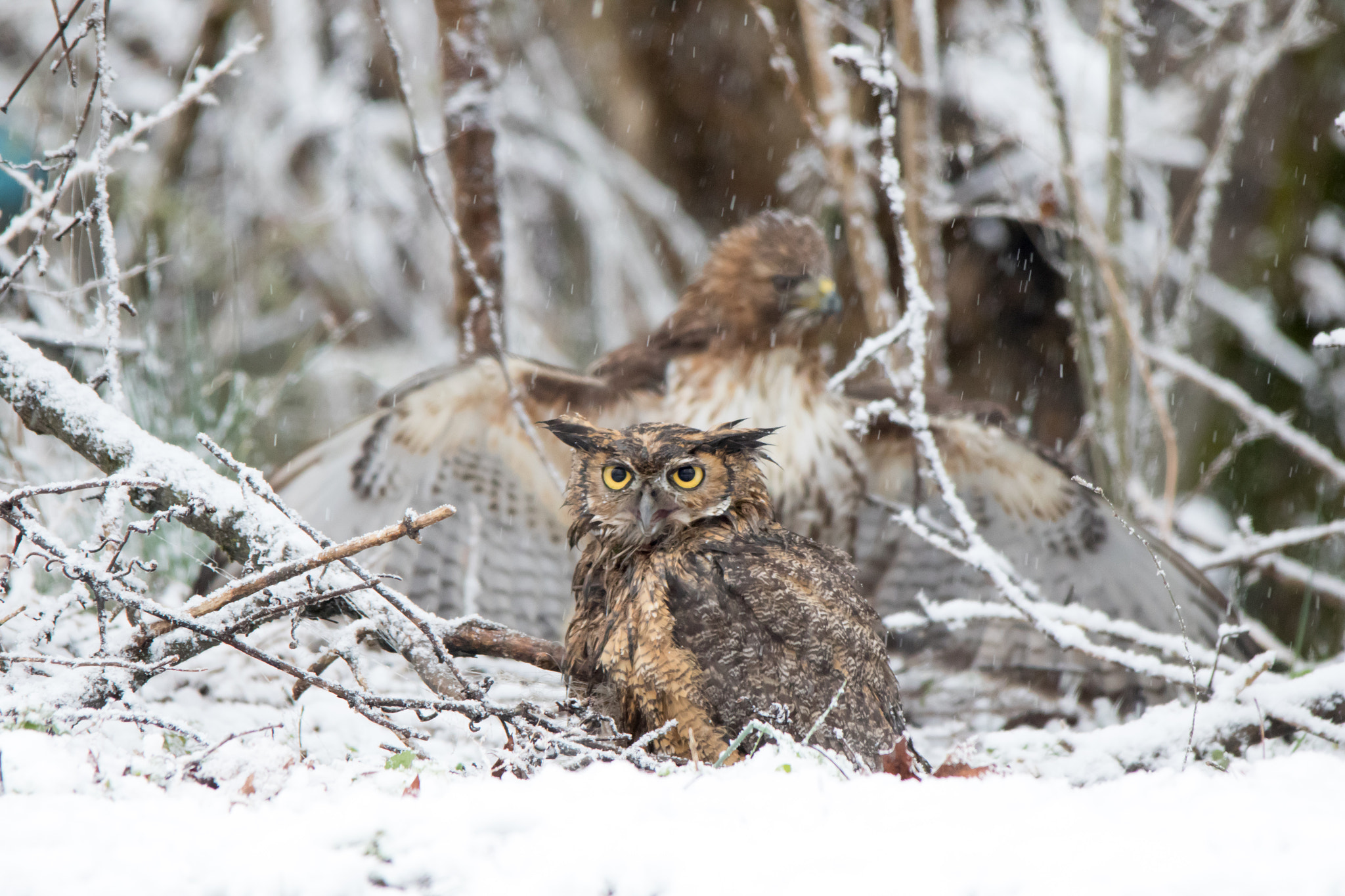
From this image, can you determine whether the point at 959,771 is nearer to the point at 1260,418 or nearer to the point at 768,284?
the point at 1260,418

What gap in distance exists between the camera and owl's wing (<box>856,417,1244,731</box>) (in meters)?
3.24

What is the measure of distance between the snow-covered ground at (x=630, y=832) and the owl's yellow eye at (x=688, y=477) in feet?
2.90

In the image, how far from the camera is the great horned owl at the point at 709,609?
190 cm

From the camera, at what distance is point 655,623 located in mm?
1951

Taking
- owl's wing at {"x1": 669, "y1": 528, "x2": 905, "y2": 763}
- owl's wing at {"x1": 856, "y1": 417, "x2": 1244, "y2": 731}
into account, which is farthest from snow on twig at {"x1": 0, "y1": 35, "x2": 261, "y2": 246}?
owl's wing at {"x1": 856, "y1": 417, "x2": 1244, "y2": 731}

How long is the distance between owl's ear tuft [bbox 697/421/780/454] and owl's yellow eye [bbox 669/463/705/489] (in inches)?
2.2

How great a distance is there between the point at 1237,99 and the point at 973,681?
2.58 meters

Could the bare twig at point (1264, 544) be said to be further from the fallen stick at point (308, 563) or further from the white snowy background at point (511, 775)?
the fallen stick at point (308, 563)

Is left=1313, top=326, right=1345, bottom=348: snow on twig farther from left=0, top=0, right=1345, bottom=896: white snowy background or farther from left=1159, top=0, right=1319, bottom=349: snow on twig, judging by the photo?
left=1159, top=0, right=1319, bottom=349: snow on twig

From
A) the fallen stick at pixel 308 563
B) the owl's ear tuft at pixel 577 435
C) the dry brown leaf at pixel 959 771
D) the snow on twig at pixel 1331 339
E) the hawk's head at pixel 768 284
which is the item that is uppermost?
the hawk's head at pixel 768 284

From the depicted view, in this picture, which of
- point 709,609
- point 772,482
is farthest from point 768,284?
point 709,609

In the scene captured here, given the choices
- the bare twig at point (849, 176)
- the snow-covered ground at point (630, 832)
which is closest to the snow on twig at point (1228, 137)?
the bare twig at point (849, 176)

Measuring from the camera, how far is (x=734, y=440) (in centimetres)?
226

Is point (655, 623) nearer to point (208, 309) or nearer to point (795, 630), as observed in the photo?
point (795, 630)
